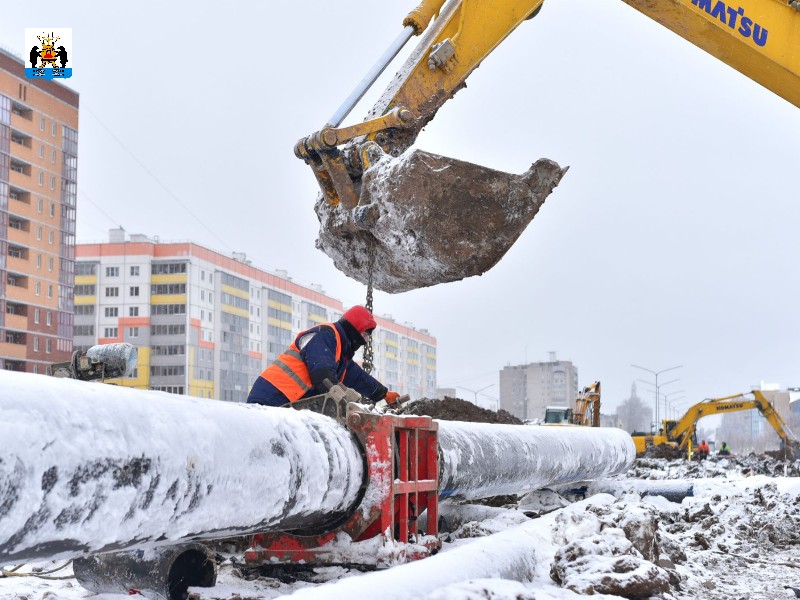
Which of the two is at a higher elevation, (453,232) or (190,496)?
(453,232)

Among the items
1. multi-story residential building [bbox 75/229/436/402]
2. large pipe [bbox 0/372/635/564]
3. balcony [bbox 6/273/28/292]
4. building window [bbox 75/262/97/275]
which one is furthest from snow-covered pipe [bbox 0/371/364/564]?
building window [bbox 75/262/97/275]

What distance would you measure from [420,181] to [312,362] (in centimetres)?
141

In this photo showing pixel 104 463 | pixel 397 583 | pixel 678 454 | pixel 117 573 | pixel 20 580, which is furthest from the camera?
pixel 678 454

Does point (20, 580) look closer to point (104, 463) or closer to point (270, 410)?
point (270, 410)

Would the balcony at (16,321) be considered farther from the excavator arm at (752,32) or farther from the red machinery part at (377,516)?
the red machinery part at (377,516)

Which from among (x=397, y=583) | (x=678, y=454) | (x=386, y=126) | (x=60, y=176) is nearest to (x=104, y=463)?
(x=397, y=583)

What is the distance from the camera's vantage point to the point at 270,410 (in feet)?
13.5

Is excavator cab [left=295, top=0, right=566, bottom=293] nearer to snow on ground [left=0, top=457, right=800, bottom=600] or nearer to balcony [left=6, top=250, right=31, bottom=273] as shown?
snow on ground [left=0, top=457, right=800, bottom=600]

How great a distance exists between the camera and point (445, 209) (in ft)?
19.5

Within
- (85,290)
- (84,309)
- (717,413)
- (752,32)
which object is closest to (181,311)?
(85,290)

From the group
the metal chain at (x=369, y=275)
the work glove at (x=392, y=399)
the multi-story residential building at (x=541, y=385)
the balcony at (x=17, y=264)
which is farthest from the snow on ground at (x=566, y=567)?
the multi-story residential building at (x=541, y=385)

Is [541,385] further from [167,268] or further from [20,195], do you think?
[20,195]

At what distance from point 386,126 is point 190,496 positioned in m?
4.22

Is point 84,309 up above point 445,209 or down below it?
above
